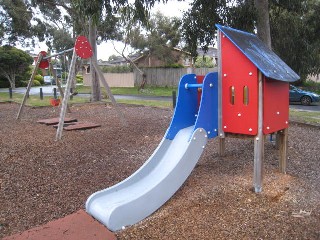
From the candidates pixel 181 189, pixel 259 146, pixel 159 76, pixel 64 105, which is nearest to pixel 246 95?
pixel 259 146

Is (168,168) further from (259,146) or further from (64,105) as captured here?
(64,105)

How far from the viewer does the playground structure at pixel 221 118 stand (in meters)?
3.50

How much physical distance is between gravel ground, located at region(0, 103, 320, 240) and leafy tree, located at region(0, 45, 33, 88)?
36.4m

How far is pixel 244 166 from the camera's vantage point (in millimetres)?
4867

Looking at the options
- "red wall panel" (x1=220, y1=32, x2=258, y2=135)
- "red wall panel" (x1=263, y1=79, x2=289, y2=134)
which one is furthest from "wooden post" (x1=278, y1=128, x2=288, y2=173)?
"red wall panel" (x1=220, y1=32, x2=258, y2=135)

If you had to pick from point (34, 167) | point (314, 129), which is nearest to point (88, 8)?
point (34, 167)

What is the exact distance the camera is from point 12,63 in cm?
4028

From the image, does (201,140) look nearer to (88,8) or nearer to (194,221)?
(194,221)

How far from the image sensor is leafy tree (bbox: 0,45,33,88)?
3953 cm

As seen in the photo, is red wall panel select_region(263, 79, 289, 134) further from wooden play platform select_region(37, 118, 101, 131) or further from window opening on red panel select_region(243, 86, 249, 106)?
wooden play platform select_region(37, 118, 101, 131)

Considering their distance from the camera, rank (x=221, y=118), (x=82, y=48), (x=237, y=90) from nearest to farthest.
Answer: (x=237, y=90)
(x=221, y=118)
(x=82, y=48)

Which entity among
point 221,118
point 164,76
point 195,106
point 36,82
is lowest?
point 221,118

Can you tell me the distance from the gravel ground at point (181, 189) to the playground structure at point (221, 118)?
0.30 metres

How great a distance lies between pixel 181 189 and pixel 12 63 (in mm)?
41173
